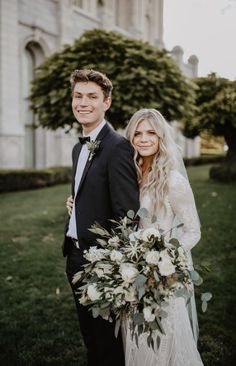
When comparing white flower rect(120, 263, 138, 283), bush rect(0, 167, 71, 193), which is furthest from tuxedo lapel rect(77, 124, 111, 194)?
bush rect(0, 167, 71, 193)

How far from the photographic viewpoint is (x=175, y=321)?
9.88 ft

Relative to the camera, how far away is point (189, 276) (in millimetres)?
2312

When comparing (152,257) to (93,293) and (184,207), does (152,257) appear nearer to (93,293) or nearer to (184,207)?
(93,293)

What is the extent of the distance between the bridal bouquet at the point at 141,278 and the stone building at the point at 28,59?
44.9 ft

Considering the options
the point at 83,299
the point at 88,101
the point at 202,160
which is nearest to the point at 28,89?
the point at 88,101

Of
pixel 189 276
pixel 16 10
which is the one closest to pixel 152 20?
pixel 16 10

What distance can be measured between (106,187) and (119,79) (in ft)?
20.0

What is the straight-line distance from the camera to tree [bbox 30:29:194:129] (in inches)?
336

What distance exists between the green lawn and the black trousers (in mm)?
889

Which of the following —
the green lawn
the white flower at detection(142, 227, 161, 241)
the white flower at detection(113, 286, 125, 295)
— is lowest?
the green lawn

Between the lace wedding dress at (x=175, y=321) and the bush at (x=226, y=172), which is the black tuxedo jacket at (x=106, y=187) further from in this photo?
the bush at (x=226, y=172)

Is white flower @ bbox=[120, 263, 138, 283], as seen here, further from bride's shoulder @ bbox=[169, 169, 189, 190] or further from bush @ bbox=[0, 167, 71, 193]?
bush @ bbox=[0, 167, 71, 193]

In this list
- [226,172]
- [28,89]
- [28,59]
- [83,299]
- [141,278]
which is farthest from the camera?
[28,59]

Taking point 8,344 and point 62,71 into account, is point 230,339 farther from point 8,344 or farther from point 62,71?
point 62,71
